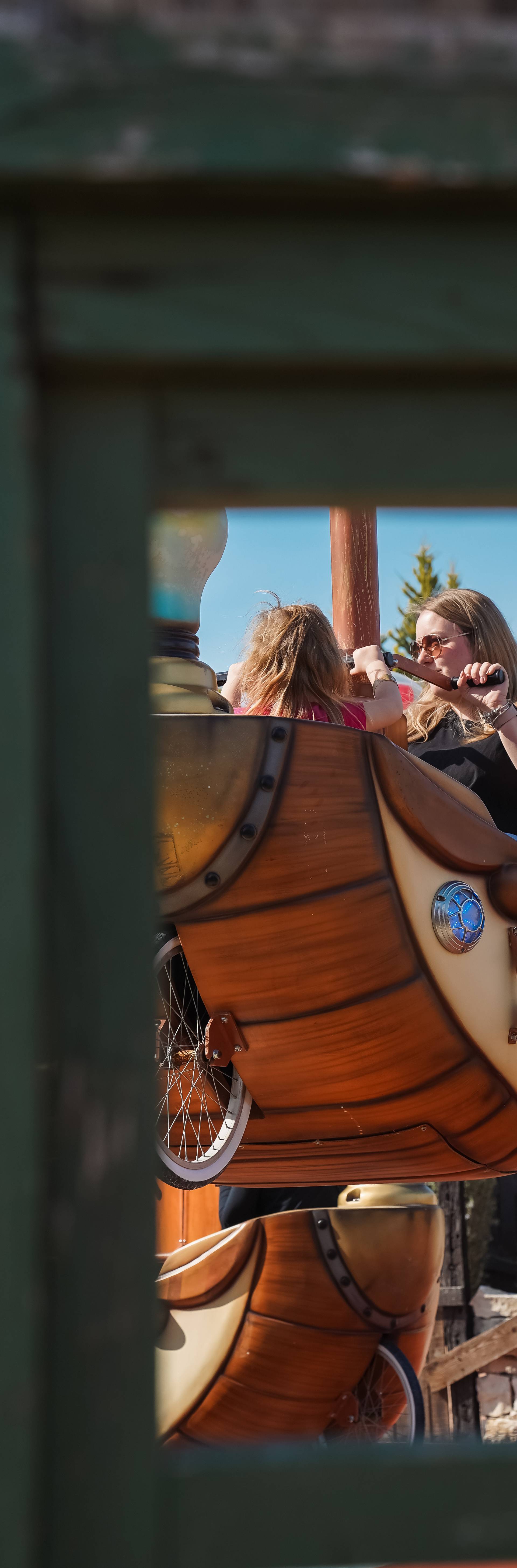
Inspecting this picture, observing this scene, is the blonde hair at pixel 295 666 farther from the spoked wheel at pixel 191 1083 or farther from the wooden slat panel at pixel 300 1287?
the wooden slat panel at pixel 300 1287

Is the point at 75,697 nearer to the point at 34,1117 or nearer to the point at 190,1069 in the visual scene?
the point at 34,1117

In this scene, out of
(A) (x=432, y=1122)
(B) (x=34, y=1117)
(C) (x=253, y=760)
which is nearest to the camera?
(B) (x=34, y=1117)

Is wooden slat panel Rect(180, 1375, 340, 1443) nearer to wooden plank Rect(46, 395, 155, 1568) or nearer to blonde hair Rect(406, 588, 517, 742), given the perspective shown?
blonde hair Rect(406, 588, 517, 742)

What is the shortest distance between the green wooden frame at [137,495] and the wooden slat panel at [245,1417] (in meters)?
2.13

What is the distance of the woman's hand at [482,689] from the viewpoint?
1.98 metres

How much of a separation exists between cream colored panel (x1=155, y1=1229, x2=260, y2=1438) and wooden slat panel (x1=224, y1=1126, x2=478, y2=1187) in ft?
2.54

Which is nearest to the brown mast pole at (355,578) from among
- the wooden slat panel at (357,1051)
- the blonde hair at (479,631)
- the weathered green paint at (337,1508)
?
the blonde hair at (479,631)

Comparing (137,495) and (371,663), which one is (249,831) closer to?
(371,663)

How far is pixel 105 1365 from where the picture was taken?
0.48 meters

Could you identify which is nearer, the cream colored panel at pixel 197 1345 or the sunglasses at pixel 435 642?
the sunglasses at pixel 435 642

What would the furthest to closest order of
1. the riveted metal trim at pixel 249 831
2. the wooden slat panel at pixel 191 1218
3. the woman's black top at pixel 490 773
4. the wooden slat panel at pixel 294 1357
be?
1. the wooden slat panel at pixel 191 1218
2. the wooden slat panel at pixel 294 1357
3. the woman's black top at pixel 490 773
4. the riveted metal trim at pixel 249 831

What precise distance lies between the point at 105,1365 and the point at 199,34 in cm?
51

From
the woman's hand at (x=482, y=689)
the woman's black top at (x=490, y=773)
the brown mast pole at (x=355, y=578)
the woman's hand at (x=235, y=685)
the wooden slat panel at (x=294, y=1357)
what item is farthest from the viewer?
the wooden slat panel at (x=294, y=1357)

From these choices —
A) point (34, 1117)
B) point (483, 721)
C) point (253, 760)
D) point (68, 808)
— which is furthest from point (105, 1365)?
point (483, 721)
